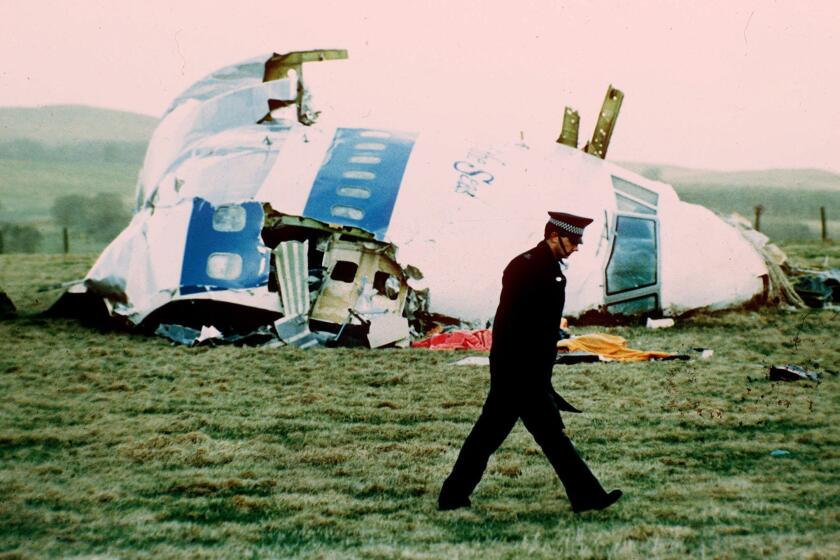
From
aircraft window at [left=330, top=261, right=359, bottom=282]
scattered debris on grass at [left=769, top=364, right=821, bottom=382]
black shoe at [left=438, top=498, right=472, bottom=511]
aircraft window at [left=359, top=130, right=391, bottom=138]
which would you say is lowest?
scattered debris on grass at [left=769, top=364, right=821, bottom=382]

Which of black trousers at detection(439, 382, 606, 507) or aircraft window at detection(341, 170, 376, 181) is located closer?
black trousers at detection(439, 382, 606, 507)

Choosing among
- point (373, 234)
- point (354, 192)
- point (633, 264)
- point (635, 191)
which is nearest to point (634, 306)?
point (633, 264)

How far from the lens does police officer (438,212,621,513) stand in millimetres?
5426

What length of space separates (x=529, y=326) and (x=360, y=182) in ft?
26.7

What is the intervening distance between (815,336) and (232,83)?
29.4 ft

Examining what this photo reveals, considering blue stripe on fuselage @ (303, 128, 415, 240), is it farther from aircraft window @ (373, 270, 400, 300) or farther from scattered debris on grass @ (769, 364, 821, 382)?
scattered debris on grass @ (769, 364, 821, 382)

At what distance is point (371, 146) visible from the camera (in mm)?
14156

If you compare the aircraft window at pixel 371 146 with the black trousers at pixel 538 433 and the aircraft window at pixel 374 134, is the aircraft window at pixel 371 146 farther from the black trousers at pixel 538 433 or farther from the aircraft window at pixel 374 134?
the black trousers at pixel 538 433

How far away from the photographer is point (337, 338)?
39.7 ft

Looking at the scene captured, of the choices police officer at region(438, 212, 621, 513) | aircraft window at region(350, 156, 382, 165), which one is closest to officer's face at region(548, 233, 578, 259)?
police officer at region(438, 212, 621, 513)

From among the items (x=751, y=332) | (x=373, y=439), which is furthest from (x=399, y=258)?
(x=373, y=439)

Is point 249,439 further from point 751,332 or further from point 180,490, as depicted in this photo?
point 751,332

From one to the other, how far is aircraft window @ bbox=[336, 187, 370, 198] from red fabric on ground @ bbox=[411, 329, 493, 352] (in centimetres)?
212

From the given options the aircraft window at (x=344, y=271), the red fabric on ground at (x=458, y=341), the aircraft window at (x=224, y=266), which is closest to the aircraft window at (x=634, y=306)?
the red fabric on ground at (x=458, y=341)
